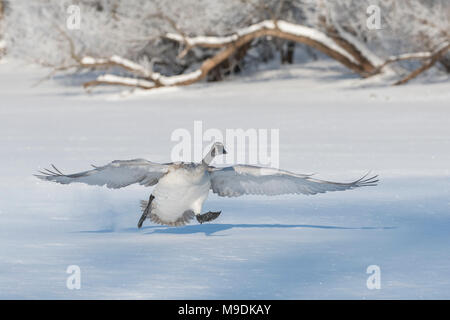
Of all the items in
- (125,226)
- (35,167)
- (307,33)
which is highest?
(307,33)

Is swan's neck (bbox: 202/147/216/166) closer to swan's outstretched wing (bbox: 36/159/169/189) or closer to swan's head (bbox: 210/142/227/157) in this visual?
swan's head (bbox: 210/142/227/157)

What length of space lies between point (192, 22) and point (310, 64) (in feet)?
17.1

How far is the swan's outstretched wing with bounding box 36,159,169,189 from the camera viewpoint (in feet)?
18.8

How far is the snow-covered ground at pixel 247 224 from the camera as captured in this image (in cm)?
487

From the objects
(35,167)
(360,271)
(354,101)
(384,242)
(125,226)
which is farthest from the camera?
(354,101)

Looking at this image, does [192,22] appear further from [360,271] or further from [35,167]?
[360,271]

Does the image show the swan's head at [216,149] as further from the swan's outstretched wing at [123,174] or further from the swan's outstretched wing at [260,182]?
the swan's outstretched wing at [123,174]

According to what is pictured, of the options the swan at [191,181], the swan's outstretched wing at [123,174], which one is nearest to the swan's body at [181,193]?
the swan at [191,181]

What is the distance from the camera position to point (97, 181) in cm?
598

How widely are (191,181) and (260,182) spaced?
533 millimetres

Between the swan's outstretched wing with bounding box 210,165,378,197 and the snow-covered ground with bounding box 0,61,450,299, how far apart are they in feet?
0.99

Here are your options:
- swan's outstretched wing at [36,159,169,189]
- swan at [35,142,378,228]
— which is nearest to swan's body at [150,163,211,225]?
swan at [35,142,378,228]

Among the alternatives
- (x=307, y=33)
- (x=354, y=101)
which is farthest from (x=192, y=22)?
(x=354, y=101)

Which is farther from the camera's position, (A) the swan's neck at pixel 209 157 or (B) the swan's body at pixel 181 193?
(A) the swan's neck at pixel 209 157
